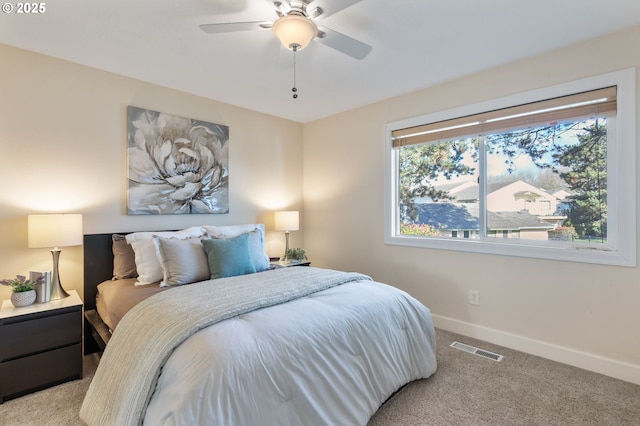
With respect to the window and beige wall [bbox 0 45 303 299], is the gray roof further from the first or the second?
beige wall [bbox 0 45 303 299]

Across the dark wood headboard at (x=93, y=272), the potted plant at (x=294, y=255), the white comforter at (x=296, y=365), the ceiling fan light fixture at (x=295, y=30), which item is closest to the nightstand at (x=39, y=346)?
the dark wood headboard at (x=93, y=272)

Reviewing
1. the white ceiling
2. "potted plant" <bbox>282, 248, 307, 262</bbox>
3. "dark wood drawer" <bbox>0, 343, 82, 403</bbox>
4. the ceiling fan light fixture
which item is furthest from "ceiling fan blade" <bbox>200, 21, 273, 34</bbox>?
"potted plant" <bbox>282, 248, 307, 262</bbox>

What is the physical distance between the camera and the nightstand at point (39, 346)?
2.04 metres

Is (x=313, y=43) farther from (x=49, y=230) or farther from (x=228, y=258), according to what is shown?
(x=49, y=230)

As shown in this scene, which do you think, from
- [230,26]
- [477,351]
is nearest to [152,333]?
[230,26]

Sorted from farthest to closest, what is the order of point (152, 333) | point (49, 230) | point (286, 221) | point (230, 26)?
point (286, 221), point (49, 230), point (230, 26), point (152, 333)

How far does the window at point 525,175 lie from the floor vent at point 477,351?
0.88 meters

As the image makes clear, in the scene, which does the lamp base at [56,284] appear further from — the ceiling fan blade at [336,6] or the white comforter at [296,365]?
the ceiling fan blade at [336,6]

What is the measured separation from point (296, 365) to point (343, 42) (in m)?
1.81

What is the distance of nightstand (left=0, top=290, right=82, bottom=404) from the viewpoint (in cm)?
204

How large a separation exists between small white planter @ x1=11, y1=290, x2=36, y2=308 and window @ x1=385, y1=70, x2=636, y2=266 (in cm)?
315

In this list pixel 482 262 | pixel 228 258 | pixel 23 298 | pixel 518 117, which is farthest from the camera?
pixel 482 262

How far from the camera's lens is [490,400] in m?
2.06

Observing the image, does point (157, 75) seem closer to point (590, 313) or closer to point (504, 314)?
point (504, 314)
